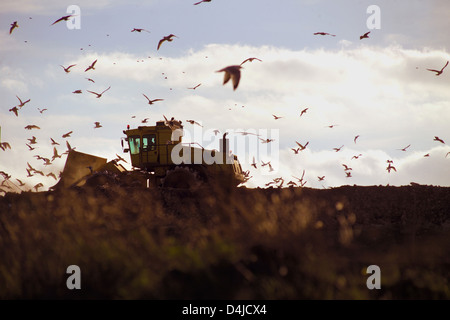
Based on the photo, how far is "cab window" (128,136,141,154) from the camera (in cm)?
2455

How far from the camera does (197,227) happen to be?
18922 millimetres

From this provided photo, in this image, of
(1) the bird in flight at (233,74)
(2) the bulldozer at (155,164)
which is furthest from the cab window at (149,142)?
(1) the bird in flight at (233,74)

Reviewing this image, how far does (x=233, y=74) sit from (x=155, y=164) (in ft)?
52.5

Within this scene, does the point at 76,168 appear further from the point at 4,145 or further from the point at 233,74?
the point at 233,74

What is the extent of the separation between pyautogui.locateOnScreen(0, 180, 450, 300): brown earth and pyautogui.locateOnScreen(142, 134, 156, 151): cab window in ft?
8.67

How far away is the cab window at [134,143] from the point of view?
966 inches

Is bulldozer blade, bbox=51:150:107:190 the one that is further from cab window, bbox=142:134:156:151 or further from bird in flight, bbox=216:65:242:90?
bird in flight, bbox=216:65:242:90

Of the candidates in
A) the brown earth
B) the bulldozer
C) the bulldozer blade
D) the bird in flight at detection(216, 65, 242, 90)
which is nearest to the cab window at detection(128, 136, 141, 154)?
the bulldozer

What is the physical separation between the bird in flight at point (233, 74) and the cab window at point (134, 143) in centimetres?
1584

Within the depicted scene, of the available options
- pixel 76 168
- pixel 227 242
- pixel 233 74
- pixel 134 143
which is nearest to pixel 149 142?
pixel 134 143

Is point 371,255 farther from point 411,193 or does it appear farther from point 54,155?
point 54,155
